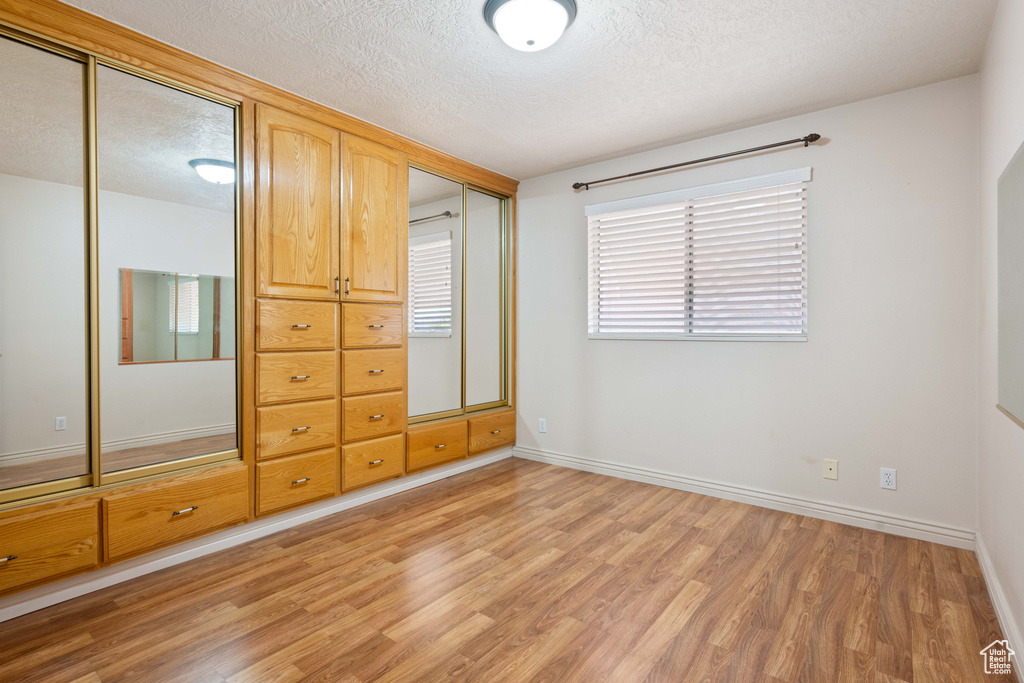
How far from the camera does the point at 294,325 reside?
2742 mm

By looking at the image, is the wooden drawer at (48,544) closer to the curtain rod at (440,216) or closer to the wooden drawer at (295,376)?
the wooden drawer at (295,376)

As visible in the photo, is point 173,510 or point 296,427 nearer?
point 173,510

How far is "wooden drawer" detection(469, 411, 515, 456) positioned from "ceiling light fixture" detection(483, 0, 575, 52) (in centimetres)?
269

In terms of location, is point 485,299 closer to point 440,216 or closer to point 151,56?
point 440,216

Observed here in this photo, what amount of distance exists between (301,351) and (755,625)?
8.23 feet

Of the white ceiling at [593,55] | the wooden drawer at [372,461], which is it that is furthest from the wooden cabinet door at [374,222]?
the wooden drawer at [372,461]

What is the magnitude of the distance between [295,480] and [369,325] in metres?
1.00

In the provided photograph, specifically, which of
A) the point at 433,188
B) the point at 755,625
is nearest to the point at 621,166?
the point at 433,188

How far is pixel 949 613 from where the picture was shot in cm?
192

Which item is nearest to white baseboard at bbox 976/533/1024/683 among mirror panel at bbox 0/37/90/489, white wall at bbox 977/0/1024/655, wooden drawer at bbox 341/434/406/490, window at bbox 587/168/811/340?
white wall at bbox 977/0/1024/655

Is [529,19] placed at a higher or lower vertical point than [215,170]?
higher

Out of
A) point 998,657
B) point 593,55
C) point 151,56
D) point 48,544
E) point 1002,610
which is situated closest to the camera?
point 998,657

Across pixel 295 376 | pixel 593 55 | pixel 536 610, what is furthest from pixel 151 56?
pixel 536 610

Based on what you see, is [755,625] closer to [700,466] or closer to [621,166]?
[700,466]
